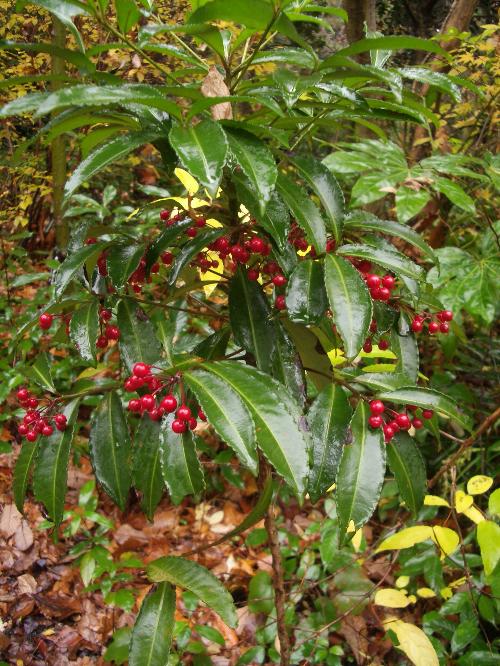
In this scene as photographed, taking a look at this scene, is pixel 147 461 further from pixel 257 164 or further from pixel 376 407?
pixel 257 164

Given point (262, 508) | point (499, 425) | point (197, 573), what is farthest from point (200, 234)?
point (499, 425)

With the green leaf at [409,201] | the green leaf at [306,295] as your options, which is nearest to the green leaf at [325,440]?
the green leaf at [306,295]

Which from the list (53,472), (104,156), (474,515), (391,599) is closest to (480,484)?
(474,515)

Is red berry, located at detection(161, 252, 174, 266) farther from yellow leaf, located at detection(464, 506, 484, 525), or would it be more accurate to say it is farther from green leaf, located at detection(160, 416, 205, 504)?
yellow leaf, located at detection(464, 506, 484, 525)

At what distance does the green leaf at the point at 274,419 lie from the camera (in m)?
0.62

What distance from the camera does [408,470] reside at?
31.8 inches

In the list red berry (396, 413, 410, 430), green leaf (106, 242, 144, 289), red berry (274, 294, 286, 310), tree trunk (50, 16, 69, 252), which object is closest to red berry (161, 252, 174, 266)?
green leaf (106, 242, 144, 289)

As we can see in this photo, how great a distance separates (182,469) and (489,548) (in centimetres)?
68

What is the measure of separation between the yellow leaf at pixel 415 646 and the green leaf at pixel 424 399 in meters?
0.71

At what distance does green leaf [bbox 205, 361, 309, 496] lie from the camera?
0.62 m

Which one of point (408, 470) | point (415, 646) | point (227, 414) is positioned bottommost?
point (415, 646)

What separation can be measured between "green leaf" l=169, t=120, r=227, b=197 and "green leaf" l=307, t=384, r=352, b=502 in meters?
0.37

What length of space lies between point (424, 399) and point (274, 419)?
0.87ft

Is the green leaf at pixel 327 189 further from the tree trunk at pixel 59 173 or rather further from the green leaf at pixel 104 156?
the tree trunk at pixel 59 173
